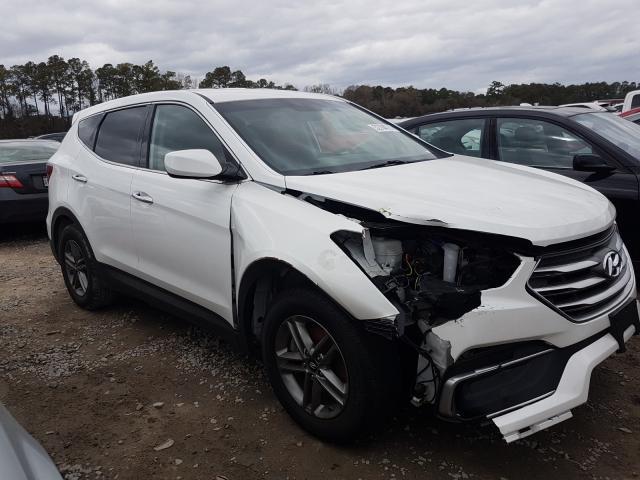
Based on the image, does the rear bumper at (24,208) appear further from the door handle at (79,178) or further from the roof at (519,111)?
the roof at (519,111)

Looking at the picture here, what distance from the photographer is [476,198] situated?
2510 millimetres

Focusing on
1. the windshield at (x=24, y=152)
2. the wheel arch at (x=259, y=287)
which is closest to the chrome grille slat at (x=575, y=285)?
the wheel arch at (x=259, y=287)

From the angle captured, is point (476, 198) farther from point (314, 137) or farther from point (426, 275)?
point (314, 137)

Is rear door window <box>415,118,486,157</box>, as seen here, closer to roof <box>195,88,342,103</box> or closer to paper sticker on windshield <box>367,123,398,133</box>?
paper sticker on windshield <box>367,123,398,133</box>

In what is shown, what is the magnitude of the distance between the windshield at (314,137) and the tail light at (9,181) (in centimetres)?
524

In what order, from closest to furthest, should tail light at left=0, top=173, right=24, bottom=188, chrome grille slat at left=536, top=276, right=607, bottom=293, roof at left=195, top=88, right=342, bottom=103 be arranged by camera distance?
chrome grille slat at left=536, top=276, right=607, bottom=293, roof at left=195, top=88, right=342, bottom=103, tail light at left=0, top=173, right=24, bottom=188

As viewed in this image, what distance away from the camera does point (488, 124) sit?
5.05m

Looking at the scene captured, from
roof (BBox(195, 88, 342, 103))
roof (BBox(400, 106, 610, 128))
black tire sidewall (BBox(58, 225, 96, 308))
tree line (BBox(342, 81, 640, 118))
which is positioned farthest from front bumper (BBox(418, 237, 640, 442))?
tree line (BBox(342, 81, 640, 118))

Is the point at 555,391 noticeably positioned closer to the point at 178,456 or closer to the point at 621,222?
the point at 178,456

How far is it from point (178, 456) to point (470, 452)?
143 centimetres

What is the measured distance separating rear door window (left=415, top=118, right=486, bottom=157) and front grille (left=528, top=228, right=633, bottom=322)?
8.73ft

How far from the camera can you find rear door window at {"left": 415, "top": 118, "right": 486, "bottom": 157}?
510 centimetres

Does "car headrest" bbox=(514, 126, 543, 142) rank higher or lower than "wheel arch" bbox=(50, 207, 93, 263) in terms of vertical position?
higher

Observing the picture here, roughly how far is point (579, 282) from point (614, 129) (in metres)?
3.13
